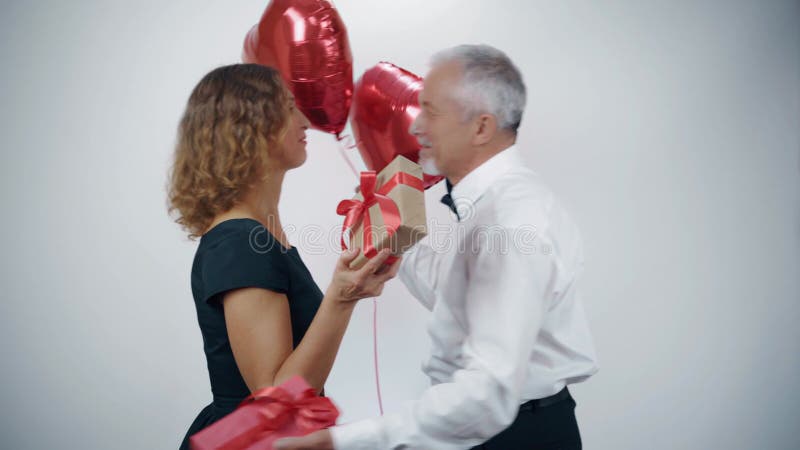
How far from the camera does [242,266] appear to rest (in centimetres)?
117

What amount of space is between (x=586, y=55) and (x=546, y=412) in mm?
1500

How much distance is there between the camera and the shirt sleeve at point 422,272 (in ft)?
5.46

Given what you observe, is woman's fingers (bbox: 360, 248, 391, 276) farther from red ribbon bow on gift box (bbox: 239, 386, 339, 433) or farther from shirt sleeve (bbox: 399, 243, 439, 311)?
shirt sleeve (bbox: 399, 243, 439, 311)

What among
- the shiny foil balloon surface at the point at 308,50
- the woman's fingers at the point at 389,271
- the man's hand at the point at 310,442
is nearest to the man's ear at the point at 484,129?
the woman's fingers at the point at 389,271

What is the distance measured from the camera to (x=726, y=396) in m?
2.34

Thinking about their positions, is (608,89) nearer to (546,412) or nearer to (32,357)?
(546,412)

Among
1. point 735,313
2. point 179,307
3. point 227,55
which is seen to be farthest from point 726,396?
point 227,55

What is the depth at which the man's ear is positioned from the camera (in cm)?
129

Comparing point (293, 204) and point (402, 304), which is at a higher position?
point (293, 204)

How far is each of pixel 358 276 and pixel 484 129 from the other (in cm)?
46

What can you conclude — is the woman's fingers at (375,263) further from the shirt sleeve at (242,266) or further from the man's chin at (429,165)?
the man's chin at (429,165)

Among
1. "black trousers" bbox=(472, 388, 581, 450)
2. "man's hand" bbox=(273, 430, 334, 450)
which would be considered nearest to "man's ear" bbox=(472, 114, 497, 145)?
"black trousers" bbox=(472, 388, 581, 450)

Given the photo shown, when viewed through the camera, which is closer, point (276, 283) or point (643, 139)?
point (276, 283)

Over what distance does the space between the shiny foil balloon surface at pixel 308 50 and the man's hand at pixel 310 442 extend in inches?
36.3
